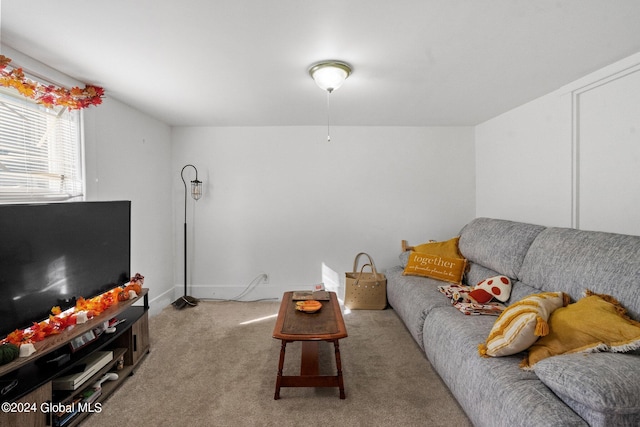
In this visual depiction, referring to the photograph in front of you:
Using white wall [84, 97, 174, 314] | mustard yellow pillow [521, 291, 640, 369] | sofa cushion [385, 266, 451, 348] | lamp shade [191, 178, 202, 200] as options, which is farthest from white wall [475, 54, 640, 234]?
white wall [84, 97, 174, 314]

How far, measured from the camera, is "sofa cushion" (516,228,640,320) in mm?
1635

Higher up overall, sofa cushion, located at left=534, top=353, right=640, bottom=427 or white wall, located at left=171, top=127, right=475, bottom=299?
white wall, located at left=171, top=127, right=475, bottom=299

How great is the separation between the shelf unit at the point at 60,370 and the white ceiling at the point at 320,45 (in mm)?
1722

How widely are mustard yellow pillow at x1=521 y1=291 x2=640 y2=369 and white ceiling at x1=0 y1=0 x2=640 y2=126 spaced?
4.98ft

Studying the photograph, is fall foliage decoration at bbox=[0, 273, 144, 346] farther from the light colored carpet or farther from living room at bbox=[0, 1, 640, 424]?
living room at bbox=[0, 1, 640, 424]

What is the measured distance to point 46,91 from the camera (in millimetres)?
2008

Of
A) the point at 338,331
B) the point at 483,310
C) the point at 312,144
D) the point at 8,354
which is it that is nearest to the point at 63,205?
the point at 8,354

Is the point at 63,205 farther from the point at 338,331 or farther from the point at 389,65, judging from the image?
the point at 389,65

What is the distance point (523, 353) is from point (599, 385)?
533 millimetres

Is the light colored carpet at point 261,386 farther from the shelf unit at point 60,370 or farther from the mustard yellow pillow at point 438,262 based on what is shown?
the mustard yellow pillow at point 438,262

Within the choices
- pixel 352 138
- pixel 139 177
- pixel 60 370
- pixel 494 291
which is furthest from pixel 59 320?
pixel 352 138

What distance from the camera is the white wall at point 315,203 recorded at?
3941 millimetres

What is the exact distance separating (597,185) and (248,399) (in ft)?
9.90

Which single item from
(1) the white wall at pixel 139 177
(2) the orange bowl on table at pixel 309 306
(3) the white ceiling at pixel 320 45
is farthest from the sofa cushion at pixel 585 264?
(1) the white wall at pixel 139 177
